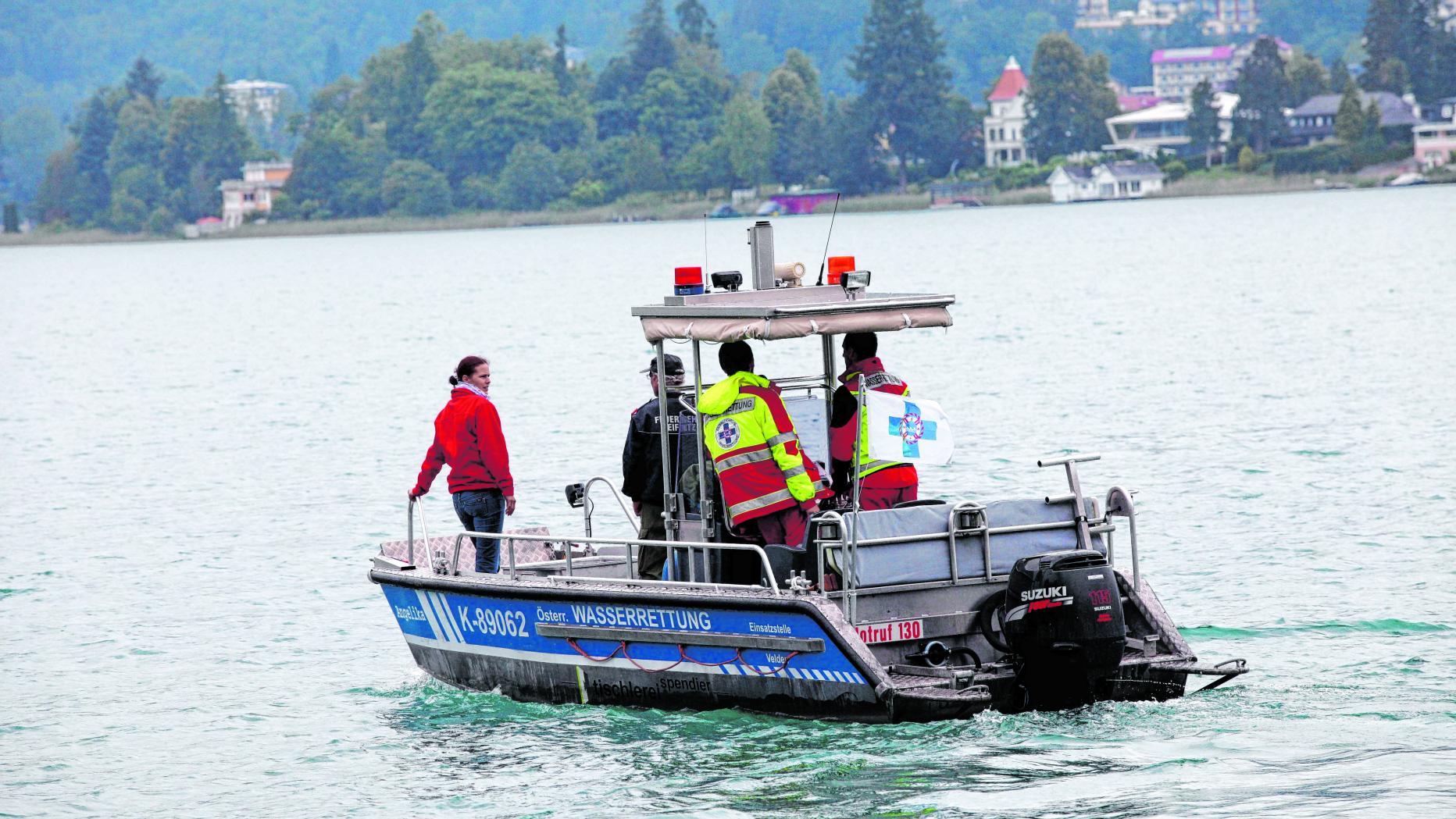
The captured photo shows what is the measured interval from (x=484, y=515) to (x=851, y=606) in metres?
3.23

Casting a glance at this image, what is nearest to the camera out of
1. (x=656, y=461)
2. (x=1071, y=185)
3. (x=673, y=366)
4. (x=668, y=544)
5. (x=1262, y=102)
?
(x=668, y=544)

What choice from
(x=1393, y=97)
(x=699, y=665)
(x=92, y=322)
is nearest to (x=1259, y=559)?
(x=699, y=665)

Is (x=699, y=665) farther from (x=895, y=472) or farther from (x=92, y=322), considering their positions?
(x=92, y=322)

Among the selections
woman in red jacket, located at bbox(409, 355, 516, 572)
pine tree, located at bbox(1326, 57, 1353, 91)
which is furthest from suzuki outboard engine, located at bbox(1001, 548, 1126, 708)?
pine tree, located at bbox(1326, 57, 1353, 91)

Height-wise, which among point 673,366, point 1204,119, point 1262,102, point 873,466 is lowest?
point 873,466

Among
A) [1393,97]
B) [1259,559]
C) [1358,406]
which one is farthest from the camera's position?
[1393,97]

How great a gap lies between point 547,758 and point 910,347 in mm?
40131

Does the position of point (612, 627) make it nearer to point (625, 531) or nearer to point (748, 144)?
point (625, 531)

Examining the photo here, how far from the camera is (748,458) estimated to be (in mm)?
11773

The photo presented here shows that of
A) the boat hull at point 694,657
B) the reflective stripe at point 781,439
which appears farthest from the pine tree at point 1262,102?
the reflective stripe at point 781,439

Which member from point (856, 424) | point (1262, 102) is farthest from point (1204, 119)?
point (856, 424)

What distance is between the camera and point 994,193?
194m

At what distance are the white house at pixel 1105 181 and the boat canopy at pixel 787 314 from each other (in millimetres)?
178025

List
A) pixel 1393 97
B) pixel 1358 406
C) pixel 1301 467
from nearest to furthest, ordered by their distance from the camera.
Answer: pixel 1301 467
pixel 1358 406
pixel 1393 97
